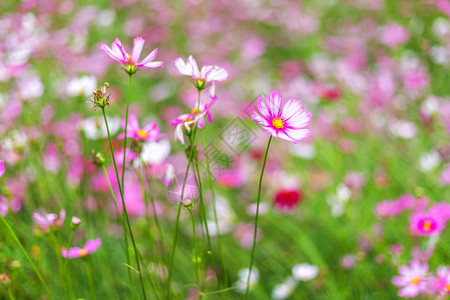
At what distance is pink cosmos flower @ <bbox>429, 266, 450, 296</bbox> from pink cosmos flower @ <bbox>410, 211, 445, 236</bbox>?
3.5 inches

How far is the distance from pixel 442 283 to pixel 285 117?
0.53 metres

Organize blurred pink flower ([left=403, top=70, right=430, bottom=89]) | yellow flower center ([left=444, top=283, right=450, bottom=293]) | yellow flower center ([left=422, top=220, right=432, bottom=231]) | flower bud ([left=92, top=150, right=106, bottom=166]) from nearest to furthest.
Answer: flower bud ([left=92, top=150, right=106, bottom=166])
yellow flower center ([left=444, top=283, right=450, bottom=293])
yellow flower center ([left=422, top=220, right=432, bottom=231])
blurred pink flower ([left=403, top=70, right=430, bottom=89])

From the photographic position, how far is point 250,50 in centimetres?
257

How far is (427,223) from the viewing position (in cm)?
98

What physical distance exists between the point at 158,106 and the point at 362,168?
1.26 m

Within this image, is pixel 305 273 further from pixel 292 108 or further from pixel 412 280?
pixel 292 108

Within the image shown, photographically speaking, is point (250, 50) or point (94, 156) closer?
point (94, 156)

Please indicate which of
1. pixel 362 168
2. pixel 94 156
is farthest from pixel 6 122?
pixel 362 168

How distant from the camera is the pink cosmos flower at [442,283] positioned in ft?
2.81

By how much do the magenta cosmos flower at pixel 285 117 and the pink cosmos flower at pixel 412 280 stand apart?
1.70 feet

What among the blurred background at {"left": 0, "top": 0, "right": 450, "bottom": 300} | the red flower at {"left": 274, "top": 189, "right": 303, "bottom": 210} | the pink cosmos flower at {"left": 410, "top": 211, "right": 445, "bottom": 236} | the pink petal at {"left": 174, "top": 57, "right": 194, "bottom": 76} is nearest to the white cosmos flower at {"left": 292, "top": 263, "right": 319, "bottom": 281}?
the blurred background at {"left": 0, "top": 0, "right": 450, "bottom": 300}

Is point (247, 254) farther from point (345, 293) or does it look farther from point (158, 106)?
point (158, 106)

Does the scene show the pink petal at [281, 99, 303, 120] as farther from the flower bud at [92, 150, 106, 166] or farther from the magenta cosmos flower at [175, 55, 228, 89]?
the flower bud at [92, 150, 106, 166]

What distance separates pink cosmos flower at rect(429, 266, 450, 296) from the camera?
2.81ft
